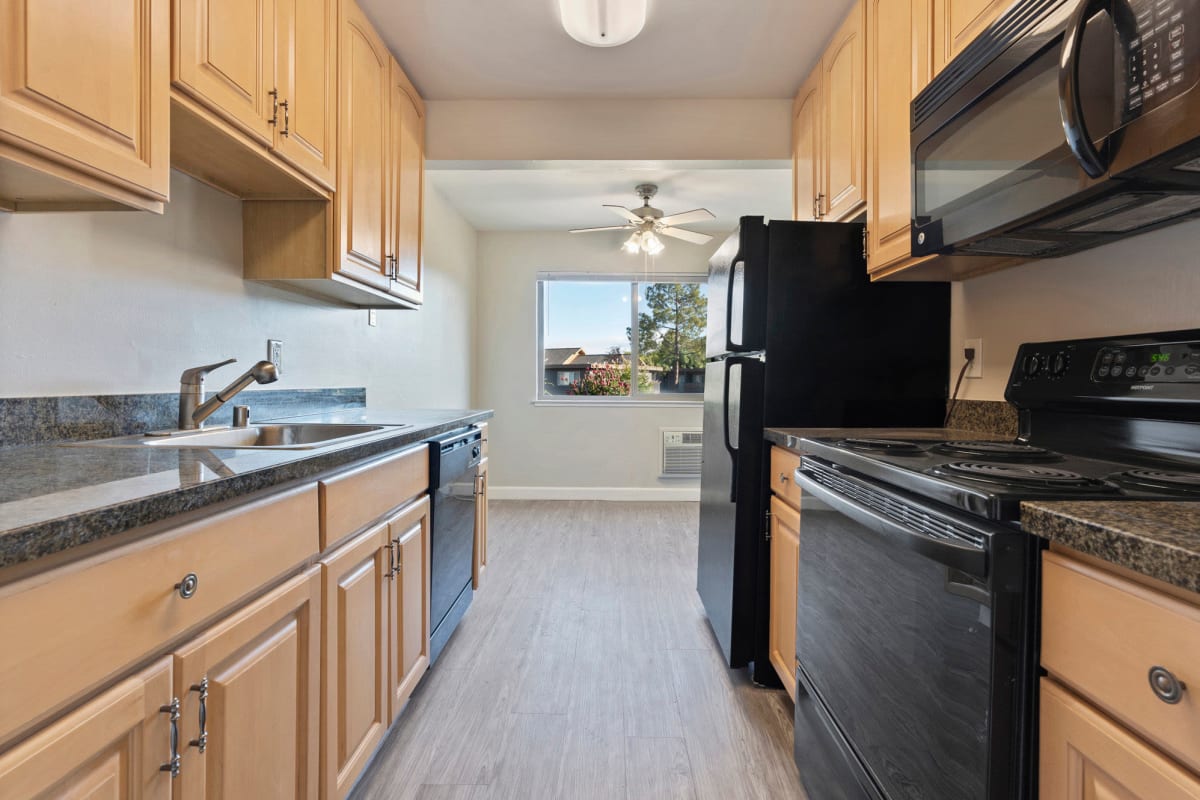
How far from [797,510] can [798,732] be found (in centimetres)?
57

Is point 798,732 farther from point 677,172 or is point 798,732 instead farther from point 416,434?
point 677,172

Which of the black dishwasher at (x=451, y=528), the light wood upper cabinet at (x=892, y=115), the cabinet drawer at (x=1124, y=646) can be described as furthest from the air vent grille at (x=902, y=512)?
the black dishwasher at (x=451, y=528)

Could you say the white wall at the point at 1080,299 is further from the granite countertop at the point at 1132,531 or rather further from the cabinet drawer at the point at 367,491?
the cabinet drawer at the point at 367,491

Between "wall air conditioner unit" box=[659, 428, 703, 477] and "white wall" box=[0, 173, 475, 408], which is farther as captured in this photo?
"wall air conditioner unit" box=[659, 428, 703, 477]

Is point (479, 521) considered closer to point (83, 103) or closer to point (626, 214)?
point (83, 103)

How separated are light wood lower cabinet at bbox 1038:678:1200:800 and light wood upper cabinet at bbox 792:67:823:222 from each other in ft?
6.37

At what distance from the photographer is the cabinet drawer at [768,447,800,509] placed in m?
1.64

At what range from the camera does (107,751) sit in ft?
2.10

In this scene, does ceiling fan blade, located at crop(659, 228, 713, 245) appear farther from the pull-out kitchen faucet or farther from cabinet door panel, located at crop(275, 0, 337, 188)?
the pull-out kitchen faucet

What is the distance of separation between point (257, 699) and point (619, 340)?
4249 mm

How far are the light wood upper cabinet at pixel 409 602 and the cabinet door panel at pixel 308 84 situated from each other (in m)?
1.04

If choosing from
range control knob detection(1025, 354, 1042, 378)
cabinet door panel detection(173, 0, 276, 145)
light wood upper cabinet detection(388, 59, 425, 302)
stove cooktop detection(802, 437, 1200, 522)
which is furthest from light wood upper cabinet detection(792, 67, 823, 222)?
cabinet door panel detection(173, 0, 276, 145)

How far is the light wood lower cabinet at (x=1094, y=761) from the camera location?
559 millimetres

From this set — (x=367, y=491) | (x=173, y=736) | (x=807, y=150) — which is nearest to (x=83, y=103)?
(x=367, y=491)
